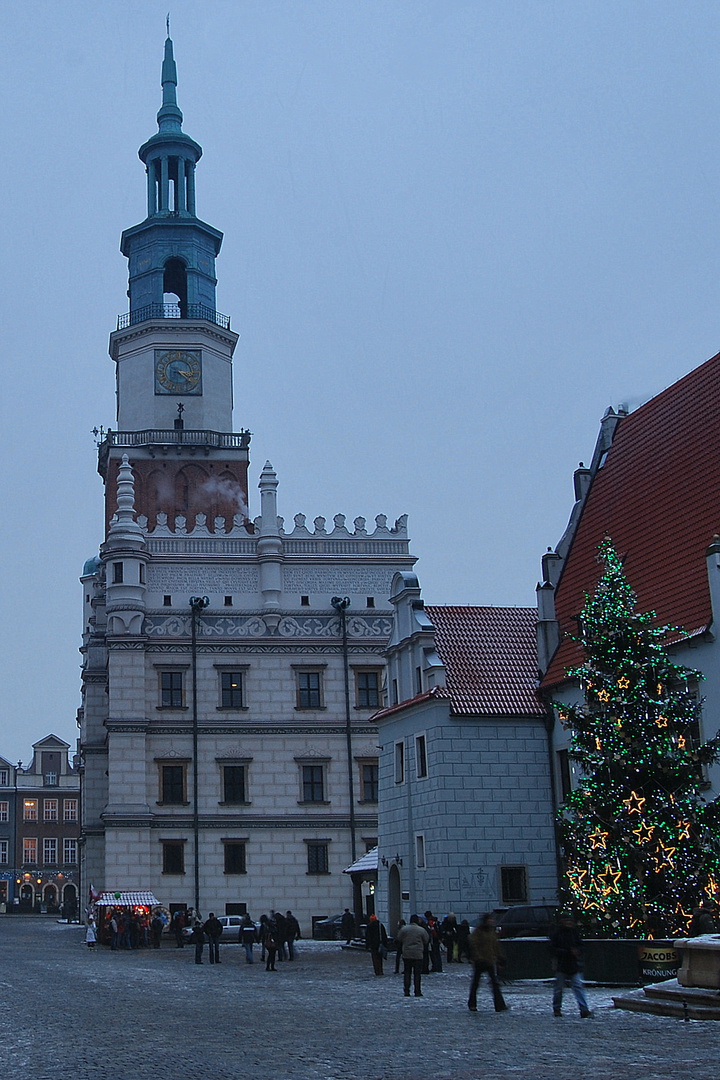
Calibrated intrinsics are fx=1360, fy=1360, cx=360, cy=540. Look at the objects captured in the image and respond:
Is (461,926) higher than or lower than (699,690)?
lower

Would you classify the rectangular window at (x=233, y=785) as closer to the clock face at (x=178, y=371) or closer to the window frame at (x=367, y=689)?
the window frame at (x=367, y=689)

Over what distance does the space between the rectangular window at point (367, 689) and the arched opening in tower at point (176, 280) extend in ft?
74.1

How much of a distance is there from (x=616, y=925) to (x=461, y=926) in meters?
8.27

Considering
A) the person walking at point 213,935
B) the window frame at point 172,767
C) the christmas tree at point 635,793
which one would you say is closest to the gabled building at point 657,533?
the christmas tree at point 635,793

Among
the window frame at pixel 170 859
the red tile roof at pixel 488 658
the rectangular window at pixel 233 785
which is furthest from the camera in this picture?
the rectangular window at pixel 233 785

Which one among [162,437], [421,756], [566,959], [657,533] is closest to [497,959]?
[566,959]

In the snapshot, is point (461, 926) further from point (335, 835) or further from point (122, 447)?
point (122, 447)

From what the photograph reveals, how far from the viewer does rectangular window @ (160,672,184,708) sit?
170 feet

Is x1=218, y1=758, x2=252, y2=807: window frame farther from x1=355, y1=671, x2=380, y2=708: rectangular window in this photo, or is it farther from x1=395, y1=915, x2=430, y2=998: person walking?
x1=395, y1=915, x2=430, y2=998: person walking

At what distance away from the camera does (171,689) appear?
171 ft

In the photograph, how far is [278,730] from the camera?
52562 millimetres

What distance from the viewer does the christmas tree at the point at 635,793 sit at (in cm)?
2397

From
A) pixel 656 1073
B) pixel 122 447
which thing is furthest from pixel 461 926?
pixel 122 447

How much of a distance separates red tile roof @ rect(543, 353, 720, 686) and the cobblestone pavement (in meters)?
10.2
